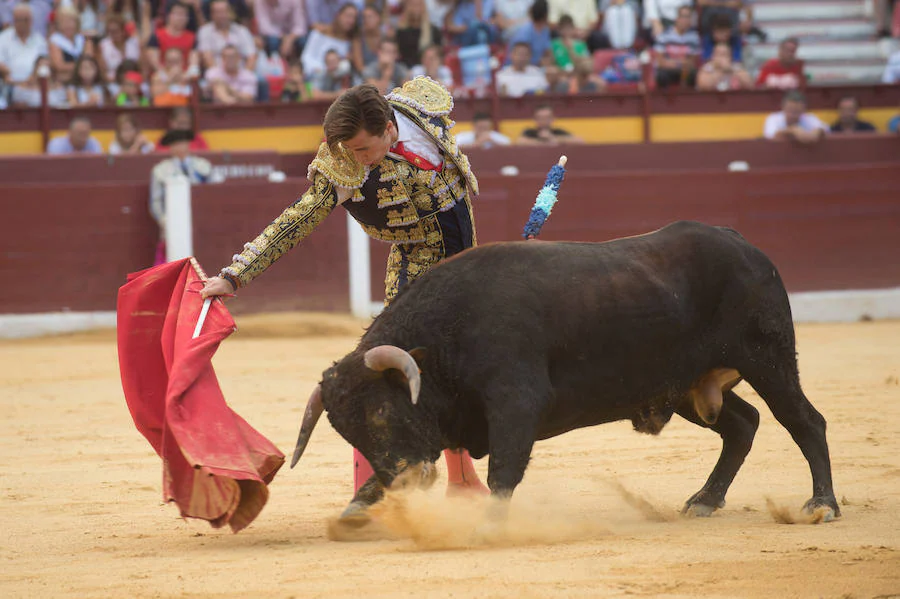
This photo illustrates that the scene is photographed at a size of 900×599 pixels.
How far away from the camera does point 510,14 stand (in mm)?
11305

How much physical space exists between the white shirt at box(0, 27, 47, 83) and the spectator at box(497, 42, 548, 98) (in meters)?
3.68

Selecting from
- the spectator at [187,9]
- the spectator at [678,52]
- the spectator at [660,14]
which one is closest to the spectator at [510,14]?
the spectator at [660,14]

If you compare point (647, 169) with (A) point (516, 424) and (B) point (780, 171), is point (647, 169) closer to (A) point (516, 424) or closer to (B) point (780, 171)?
(B) point (780, 171)

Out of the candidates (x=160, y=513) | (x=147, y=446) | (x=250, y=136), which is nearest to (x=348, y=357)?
(x=160, y=513)

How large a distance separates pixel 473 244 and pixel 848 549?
4.57 ft

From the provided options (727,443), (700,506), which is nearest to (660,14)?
(727,443)

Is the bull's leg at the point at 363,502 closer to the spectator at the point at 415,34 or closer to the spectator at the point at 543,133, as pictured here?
the spectator at the point at 543,133

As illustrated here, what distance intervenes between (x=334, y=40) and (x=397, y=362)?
7562 mm

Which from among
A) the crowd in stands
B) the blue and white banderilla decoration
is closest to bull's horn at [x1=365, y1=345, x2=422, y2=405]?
the blue and white banderilla decoration

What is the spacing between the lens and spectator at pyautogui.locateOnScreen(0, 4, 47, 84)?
9.89 m

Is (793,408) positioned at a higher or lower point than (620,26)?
lower

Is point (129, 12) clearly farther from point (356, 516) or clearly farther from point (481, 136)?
point (356, 516)

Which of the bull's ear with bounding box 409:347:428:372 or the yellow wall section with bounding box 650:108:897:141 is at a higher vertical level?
the bull's ear with bounding box 409:347:428:372

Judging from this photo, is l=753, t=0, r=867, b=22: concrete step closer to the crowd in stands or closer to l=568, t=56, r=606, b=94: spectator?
the crowd in stands
